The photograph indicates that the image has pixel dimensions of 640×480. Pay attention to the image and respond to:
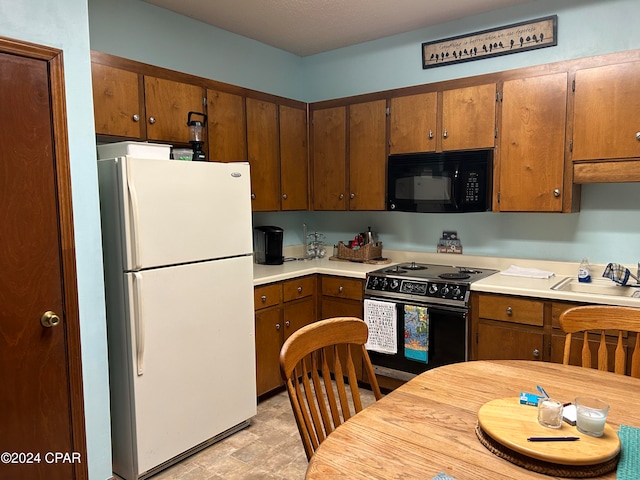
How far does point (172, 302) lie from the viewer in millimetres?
2369

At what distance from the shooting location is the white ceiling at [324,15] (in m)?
3.04

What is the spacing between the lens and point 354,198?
365 centimetres

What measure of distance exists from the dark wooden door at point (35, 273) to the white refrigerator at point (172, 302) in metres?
0.25

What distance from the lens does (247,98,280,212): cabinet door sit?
3379mm

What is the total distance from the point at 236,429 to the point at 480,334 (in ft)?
5.26

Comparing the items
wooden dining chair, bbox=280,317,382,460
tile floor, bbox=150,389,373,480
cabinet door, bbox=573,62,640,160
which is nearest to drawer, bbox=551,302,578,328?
cabinet door, bbox=573,62,640,160

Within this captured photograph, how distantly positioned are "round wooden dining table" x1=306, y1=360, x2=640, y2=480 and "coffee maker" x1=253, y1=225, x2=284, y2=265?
2183 millimetres

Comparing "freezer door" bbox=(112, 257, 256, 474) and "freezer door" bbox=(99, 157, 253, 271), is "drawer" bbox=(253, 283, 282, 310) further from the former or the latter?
"freezer door" bbox=(99, 157, 253, 271)

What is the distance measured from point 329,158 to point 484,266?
1477mm

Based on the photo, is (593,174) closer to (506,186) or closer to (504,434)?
(506,186)

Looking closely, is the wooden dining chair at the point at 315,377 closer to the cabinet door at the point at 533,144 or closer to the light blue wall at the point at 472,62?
the cabinet door at the point at 533,144

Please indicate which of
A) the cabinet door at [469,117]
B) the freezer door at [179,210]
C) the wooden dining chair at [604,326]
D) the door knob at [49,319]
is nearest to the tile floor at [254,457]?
the door knob at [49,319]

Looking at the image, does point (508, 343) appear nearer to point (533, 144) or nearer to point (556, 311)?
point (556, 311)

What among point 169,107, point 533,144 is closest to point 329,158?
point 169,107
